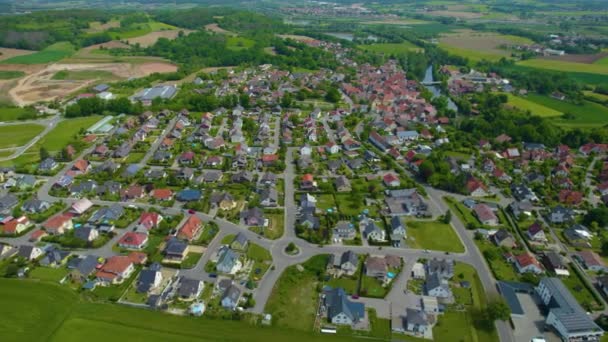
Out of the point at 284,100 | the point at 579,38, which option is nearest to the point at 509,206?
the point at 284,100

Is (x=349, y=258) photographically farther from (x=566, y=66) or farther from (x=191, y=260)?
(x=566, y=66)

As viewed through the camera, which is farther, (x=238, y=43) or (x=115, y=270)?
(x=238, y=43)

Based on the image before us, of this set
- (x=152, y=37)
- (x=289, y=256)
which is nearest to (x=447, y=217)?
(x=289, y=256)

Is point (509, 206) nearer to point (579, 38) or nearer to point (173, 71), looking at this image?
point (173, 71)

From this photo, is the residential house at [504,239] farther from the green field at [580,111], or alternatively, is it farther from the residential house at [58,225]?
the green field at [580,111]

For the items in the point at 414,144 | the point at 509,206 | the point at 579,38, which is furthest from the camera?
the point at 579,38

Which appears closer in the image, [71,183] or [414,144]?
[71,183]
